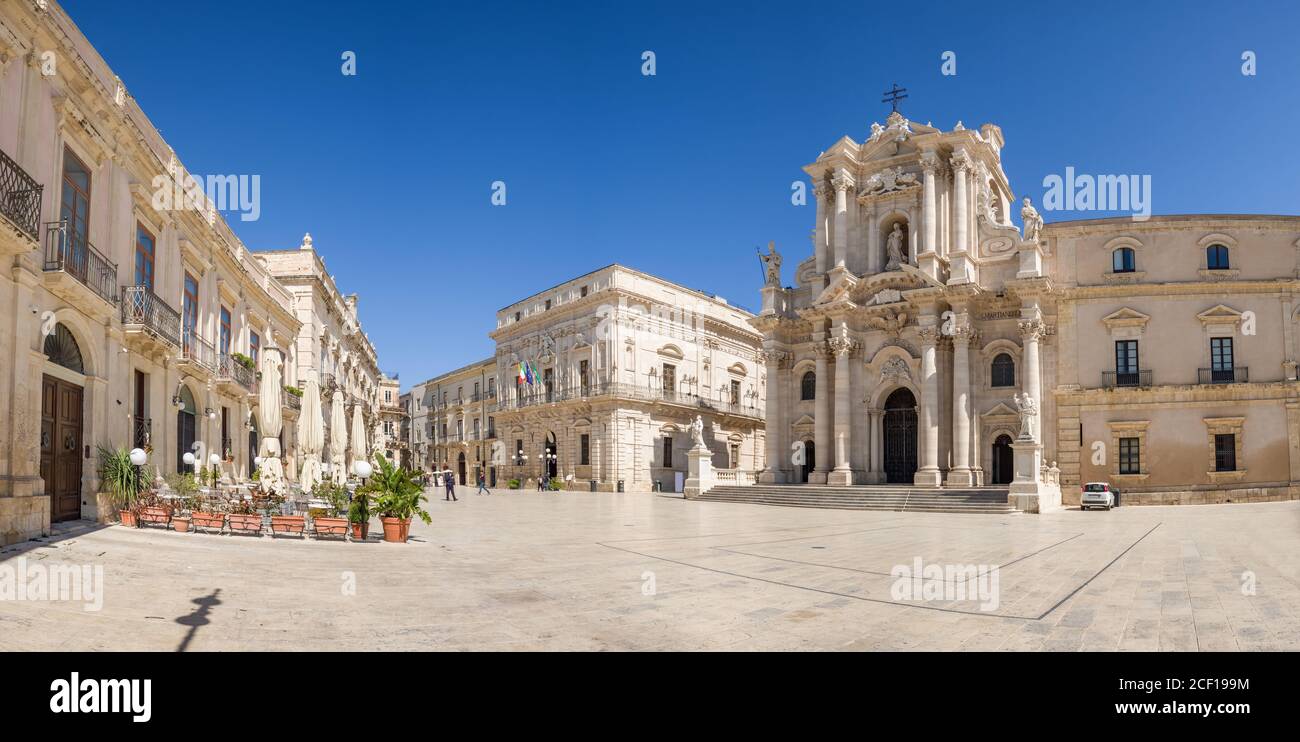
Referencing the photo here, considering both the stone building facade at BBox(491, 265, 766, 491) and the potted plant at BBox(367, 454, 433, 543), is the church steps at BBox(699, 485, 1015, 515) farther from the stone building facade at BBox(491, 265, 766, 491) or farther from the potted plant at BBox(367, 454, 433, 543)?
the potted plant at BBox(367, 454, 433, 543)

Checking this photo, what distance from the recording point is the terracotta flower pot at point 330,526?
512 inches

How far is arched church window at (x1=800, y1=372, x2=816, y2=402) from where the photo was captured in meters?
36.8

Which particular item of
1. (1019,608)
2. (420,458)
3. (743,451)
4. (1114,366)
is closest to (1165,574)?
(1019,608)

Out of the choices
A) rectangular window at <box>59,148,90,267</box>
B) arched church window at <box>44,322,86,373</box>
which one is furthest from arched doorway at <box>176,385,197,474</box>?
rectangular window at <box>59,148,90,267</box>

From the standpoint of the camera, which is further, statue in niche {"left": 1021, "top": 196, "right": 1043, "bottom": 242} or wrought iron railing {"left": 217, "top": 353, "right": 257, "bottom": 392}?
statue in niche {"left": 1021, "top": 196, "right": 1043, "bottom": 242}

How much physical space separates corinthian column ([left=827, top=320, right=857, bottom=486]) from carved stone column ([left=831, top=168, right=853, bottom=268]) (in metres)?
3.50

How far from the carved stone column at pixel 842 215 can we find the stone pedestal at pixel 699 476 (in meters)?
10.7

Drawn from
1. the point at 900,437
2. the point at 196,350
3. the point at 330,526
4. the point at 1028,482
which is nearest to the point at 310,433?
the point at 196,350

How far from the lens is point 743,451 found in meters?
52.5

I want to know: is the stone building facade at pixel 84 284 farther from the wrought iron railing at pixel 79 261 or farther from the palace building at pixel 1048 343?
the palace building at pixel 1048 343

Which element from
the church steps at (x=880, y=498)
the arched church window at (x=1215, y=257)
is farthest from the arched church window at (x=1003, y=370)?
the arched church window at (x=1215, y=257)

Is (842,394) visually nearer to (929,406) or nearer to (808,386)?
(808,386)
